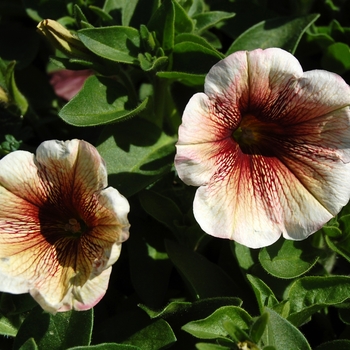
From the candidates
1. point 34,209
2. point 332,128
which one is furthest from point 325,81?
point 34,209

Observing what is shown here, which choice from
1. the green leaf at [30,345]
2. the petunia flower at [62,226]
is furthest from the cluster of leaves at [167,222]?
the petunia flower at [62,226]

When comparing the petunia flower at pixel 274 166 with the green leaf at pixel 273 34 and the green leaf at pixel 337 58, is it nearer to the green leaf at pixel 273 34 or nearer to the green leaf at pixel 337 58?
the green leaf at pixel 273 34

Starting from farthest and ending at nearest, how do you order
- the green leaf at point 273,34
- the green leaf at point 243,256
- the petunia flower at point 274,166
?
the green leaf at point 273,34, the green leaf at point 243,256, the petunia flower at point 274,166

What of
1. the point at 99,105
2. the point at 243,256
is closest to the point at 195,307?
the point at 243,256

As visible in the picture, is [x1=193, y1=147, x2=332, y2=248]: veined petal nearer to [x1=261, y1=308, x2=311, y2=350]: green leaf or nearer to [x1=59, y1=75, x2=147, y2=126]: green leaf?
[x1=261, y1=308, x2=311, y2=350]: green leaf

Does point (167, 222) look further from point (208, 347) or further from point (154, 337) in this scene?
point (208, 347)

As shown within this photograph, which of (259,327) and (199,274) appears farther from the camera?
(199,274)

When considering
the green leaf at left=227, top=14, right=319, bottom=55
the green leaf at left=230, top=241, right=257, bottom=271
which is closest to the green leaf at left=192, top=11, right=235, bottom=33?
the green leaf at left=227, top=14, right=319, bottom=55
